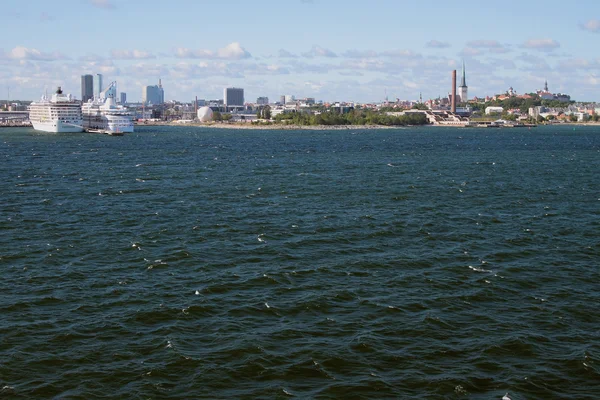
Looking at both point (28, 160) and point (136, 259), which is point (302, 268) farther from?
point (28, 160)

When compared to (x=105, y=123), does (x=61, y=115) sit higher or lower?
higher

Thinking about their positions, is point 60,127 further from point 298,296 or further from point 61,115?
point 298,296

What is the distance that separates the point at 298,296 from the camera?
85.9 feet

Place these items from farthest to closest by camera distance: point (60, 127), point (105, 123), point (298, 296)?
point (105, 123) → point (60, 127) → point (298, 296)

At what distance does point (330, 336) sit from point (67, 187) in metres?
42.8

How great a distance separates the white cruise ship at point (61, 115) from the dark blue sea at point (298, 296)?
14370cm

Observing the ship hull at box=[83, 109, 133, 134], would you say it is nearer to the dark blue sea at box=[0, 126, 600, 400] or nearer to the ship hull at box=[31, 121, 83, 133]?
the ship hull at box=[31, 121, 83, 133]

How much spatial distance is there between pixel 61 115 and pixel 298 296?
179657 mm

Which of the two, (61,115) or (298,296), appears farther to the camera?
(61,115)

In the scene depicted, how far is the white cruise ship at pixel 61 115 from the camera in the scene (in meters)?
189

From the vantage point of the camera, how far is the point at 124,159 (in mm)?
94062

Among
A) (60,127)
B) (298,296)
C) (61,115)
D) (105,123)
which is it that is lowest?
(298,296)

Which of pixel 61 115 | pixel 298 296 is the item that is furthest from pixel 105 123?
pixel 298 296

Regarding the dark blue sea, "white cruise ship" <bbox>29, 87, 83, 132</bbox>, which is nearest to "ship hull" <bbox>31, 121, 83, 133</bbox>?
"white cruise ship" <bbox>29, 87, 83, 132</bbox>
